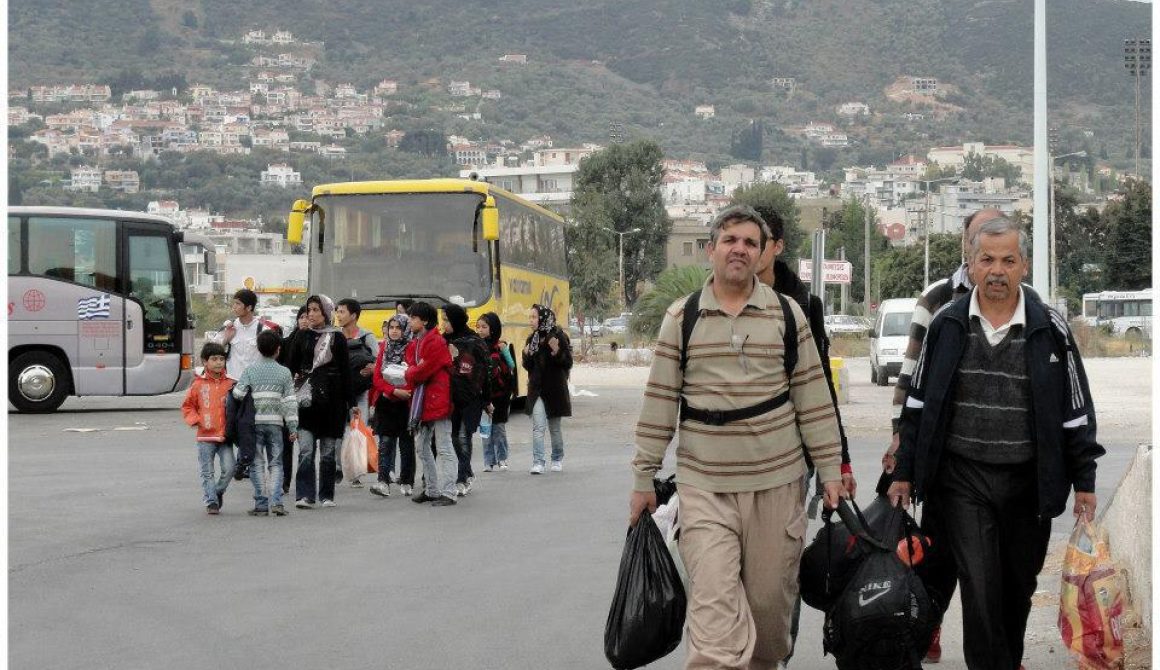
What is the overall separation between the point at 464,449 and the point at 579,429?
900 centimetres

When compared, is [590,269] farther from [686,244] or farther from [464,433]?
[464,433]

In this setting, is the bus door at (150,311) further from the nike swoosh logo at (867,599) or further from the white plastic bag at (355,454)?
the nike swoosh logo at (867,599)

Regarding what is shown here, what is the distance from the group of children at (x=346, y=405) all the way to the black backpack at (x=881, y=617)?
705cm

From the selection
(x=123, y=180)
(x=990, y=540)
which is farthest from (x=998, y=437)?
(x=123, y=180)

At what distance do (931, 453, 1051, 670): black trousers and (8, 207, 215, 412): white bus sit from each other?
21.3m

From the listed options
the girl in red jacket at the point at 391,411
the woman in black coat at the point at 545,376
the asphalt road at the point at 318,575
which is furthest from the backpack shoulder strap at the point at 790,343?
the woman in black coat at the point at 545,376

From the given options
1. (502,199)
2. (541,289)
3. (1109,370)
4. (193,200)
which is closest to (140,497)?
(502,199)

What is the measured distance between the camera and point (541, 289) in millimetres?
29609

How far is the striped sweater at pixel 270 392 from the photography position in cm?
1230

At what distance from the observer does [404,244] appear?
79.2 ft

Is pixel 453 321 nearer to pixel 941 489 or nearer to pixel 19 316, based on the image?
pixel 941 489

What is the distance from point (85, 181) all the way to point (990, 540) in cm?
17307

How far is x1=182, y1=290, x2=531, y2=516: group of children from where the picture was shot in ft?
40.4

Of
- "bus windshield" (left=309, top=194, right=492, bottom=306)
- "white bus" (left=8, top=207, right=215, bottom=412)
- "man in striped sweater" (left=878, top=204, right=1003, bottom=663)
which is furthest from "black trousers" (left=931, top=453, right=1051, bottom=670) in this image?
"white bus" (left=8, top=207, right=215, bottom=412)
